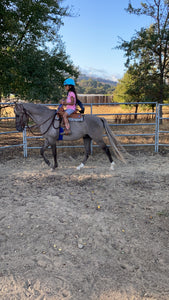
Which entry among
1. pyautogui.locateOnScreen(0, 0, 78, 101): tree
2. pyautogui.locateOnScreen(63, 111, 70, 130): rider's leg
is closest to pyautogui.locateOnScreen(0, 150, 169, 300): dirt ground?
pyautogui.locateOnScreen(63, 111, 70, 130): rider's leg

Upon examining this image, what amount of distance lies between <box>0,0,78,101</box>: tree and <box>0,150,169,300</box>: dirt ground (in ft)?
10.8

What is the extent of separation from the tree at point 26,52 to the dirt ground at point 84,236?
331 cm

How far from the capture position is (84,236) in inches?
117

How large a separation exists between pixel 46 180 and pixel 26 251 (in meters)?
2.58

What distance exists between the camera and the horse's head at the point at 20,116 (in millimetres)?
5363

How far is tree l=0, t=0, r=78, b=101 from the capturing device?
7.09 metres

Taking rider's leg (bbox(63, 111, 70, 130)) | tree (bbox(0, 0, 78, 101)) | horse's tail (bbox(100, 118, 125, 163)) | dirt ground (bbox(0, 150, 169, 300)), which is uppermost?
tree (bbox(0, 0, 78, 101))

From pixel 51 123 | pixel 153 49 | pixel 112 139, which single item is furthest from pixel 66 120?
pixel 153 49

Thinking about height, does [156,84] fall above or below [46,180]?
above

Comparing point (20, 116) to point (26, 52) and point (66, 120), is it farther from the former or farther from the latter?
point (26, 52)

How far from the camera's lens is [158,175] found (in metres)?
5.54

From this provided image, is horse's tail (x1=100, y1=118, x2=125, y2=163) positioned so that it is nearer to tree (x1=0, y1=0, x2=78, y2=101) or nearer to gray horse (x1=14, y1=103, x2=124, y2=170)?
gray horse (x1=14, y1=103, x2=124, y2=170)

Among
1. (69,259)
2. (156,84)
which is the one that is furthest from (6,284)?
(156,84)

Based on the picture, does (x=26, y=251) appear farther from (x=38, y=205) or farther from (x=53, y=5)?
(x=53, y=5)
